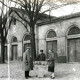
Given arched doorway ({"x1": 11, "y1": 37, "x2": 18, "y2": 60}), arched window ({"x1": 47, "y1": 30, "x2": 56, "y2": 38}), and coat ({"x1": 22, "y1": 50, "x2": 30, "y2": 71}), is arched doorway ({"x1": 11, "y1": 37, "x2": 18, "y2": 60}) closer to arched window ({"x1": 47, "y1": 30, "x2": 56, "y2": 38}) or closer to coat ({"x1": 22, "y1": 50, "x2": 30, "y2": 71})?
arched window ({"x1": 47, "y1": 30, "x2": 56, "y2": 38})

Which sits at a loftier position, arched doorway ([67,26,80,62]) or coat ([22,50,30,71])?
arched doorway ([67,26,80,62])

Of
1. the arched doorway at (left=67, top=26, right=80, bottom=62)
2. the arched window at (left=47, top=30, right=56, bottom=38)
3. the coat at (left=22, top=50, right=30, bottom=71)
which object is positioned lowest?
the coat at (left=22, top=50, right=30, bottom=71)

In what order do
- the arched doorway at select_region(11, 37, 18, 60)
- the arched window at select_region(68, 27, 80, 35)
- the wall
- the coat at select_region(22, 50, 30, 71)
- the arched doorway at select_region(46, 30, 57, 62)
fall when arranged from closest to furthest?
the coat at select_region(22, 50, 30, 71), the arched window at select_region(68, 27, 80, 35), the wall, the arched doorway at select_region(46, 30, 57, 62), the arched doorway at select_region(11, 37, 18, 60)

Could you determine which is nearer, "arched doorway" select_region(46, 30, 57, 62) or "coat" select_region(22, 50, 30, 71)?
"coat" select_region(22, 50, 30, 71)

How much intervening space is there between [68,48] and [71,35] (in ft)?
4.73

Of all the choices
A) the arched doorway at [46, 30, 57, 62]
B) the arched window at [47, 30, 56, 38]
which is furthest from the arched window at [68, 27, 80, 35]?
the arched window at [47, 30, 56, 38]

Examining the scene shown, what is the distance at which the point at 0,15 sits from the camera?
24875 mm

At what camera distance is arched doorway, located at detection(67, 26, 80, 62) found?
69.3 ft

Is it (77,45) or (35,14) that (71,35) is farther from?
(35,14)

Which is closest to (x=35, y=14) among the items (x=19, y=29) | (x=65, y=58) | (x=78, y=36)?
(x=78, y=36)

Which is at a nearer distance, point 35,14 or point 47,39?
point 35,14

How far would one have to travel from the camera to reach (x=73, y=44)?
21688mm

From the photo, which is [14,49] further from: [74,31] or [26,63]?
[26,63]

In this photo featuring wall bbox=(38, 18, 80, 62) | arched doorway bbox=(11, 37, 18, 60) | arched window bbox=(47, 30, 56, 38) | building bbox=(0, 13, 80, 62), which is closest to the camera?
building bbox=(0, 13, 80, 62)
